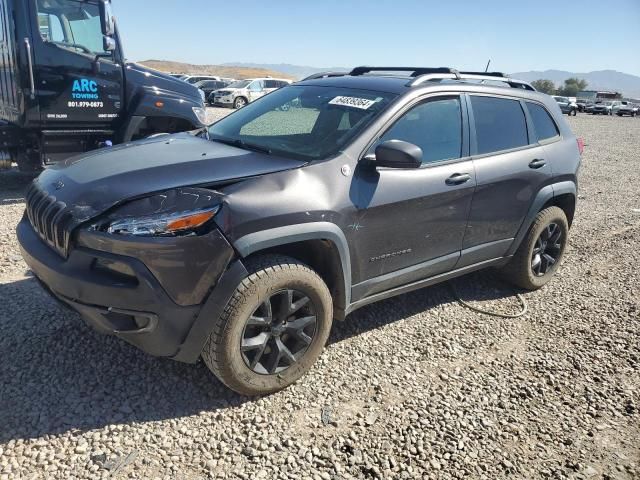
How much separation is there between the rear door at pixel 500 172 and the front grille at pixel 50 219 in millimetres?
2711

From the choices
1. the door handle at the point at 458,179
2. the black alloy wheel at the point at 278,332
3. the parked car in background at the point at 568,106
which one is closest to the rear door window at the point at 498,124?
the door handle at the point at 458,179

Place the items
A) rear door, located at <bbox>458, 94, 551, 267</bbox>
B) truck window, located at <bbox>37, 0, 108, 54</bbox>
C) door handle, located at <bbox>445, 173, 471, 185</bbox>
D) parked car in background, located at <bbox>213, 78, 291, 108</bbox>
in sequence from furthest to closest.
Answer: parked car in background, located at <bbox>213, 78, 291, 108</bbox>
truck window, located at <bbox>37, 0, 108, 54</bbox>
rear door, located at <bbox>458, 94, 551, 267</bbox>
door handle, located at <bbox>445, 173, 471, 185</bbox>

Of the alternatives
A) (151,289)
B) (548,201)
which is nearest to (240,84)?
(548,201)

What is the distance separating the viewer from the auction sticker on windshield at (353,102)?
11.5ft

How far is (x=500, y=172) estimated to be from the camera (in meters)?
4.01

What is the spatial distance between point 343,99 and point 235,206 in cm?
148

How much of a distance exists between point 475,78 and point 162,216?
9.63 feet

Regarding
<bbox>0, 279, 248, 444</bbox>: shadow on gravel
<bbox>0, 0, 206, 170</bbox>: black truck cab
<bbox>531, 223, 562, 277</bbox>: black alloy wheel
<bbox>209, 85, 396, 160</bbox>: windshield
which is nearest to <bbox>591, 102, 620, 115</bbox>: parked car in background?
<bbox>0, 0, 206, 170</bbox>: black truck cab

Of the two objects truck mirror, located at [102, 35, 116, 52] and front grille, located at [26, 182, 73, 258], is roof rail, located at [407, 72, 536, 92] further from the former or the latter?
truck mirror, located at [102, 35, 116, 52]

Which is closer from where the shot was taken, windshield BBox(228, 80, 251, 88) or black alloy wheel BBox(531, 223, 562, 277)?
black alloy wheel BBox(531, 223, 562, 277)

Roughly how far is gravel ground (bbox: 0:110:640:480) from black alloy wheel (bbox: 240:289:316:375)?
9.1 inches

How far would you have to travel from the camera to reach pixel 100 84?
7.05m

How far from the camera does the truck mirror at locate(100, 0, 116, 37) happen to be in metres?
6.76

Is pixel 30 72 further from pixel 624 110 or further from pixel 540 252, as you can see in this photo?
pixel 624 110
